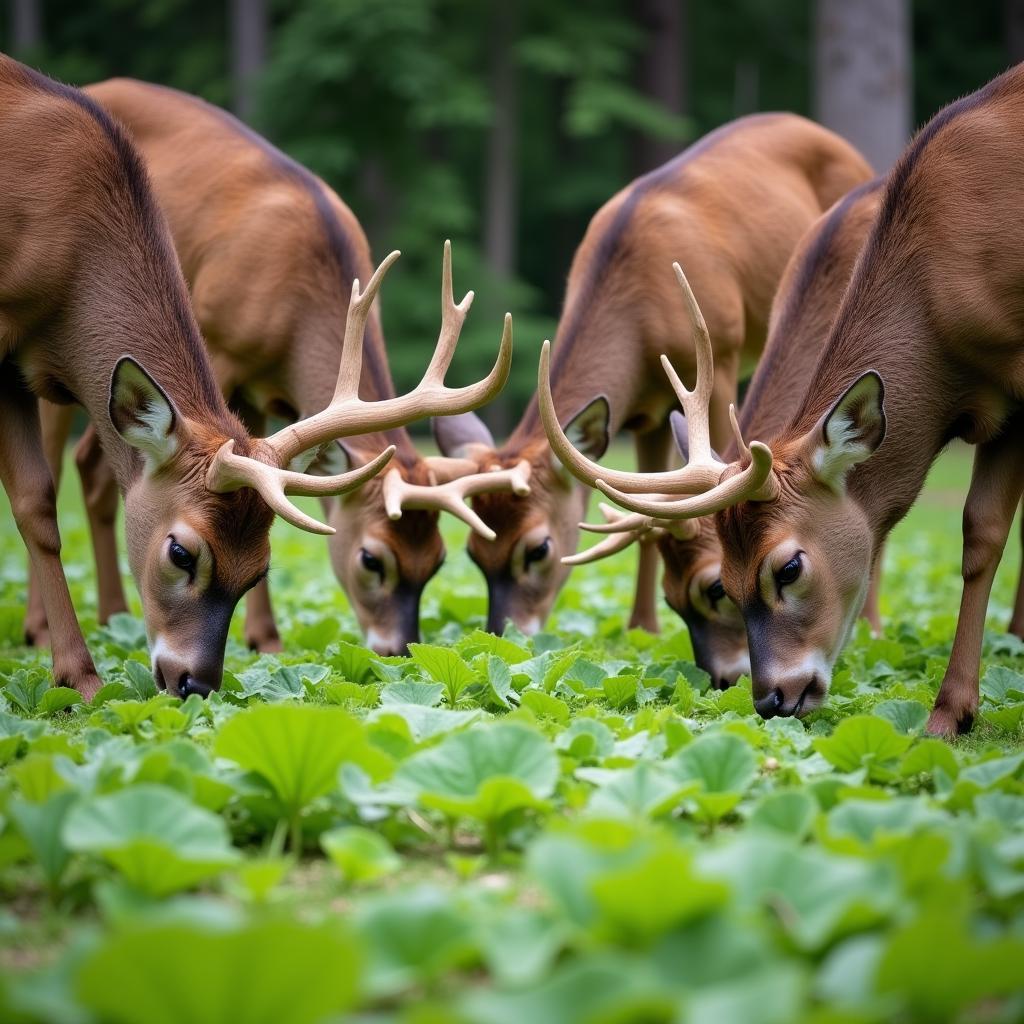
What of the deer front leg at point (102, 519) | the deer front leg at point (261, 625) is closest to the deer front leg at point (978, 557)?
the deer front leg at point (261, 625)

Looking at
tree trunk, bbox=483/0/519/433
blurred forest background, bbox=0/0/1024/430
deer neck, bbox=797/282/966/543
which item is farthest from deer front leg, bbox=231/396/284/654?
tree trunk, bbox=483/0/519/433

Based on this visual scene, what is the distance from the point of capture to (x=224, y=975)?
1979 mm

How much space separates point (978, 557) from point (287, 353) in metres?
3.69

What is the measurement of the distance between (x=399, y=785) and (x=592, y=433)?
3.89 meters

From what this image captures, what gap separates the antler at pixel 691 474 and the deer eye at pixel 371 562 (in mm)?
1496

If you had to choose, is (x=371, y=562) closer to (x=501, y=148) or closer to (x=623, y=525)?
(x=623, y=525)

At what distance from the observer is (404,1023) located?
1.94m

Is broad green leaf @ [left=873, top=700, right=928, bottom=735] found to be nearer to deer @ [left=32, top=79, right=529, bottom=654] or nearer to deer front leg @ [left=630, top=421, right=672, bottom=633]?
deer @ [left=32, top=79, right=529, bottom=654]

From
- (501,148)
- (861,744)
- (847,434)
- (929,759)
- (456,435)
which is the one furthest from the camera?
(501,148)

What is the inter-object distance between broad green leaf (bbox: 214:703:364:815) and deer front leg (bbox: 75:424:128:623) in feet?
13.7

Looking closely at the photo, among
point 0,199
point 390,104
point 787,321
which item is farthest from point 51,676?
point 390,104

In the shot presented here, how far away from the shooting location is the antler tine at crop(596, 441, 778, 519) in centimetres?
472

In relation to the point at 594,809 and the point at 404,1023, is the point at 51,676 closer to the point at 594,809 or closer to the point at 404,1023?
the point at 594,809

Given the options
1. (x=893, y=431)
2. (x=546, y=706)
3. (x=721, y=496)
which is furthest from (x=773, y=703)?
(x=893, y=431)
